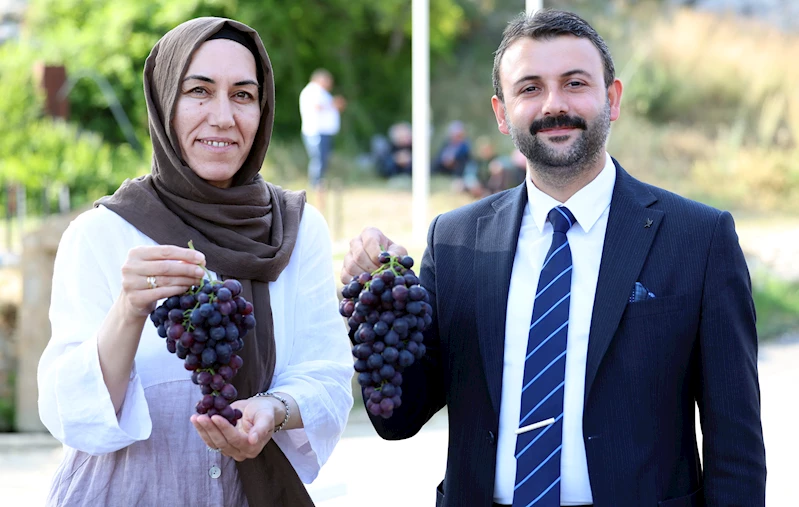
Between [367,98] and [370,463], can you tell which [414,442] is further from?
[367,98]

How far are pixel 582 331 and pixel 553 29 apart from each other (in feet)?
2.55

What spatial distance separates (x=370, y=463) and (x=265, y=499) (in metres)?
4.80

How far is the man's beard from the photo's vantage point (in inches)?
105

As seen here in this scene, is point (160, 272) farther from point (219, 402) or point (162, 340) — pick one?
point (162, 340)

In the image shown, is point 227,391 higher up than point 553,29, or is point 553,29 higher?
point 553,29

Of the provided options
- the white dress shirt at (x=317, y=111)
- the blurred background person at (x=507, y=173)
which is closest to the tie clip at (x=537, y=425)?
the white dress shirt at (x=317, y=111)

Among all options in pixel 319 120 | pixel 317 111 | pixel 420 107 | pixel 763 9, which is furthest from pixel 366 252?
pixel 763 9

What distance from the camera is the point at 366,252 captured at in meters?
2.51

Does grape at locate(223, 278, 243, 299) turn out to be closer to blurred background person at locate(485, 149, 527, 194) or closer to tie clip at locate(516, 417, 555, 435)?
tie clip at locate(516, 417, 555, 435)

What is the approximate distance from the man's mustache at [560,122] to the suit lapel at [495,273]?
0.26 m

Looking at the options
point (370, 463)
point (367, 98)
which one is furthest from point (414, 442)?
point (367, 98)

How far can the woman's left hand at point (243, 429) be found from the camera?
235cm

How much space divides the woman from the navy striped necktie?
507mm

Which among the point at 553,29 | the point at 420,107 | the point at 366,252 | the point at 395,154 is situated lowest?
the point at 366,252
